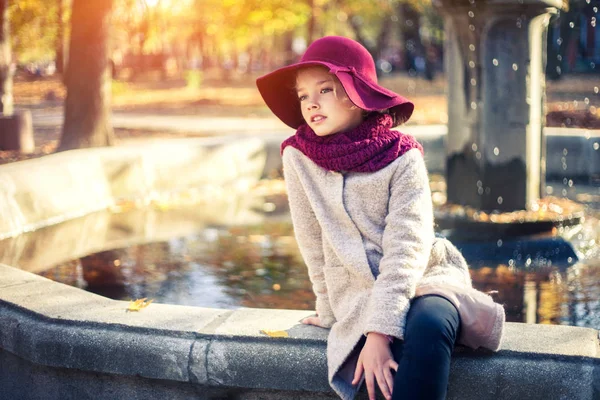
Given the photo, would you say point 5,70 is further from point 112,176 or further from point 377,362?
point 377,362

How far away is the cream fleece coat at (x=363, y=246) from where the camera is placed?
9.02 ft

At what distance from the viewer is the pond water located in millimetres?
4715

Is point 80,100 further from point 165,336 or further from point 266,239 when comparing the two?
point 165,336

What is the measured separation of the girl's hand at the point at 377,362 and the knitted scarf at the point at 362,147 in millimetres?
594

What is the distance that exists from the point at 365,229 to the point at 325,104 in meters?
0.45

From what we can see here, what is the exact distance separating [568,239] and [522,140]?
2.47ft

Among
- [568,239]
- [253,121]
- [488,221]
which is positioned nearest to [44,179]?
[488,221]

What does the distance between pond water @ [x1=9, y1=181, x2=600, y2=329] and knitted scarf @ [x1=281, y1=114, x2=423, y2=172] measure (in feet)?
5.80

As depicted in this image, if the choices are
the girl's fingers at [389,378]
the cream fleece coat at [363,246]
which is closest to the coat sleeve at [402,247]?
the cream fleece coat at [363,246]

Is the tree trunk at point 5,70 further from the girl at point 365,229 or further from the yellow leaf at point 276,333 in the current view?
the yellow leaf at point 276,333

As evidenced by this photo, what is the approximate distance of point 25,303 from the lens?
11.3 feet

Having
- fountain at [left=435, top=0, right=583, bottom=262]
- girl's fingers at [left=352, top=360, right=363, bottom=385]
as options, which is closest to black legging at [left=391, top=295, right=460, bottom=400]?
girl's fingers at [left=352, top=360, right=363, bottom=385]

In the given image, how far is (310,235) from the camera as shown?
10.1ft

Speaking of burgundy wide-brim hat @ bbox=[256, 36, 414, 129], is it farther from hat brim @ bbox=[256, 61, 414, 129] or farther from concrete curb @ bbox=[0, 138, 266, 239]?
concrete curb @ bbox=[0, 138, 266, 239]
